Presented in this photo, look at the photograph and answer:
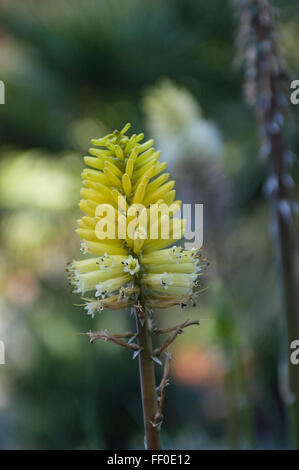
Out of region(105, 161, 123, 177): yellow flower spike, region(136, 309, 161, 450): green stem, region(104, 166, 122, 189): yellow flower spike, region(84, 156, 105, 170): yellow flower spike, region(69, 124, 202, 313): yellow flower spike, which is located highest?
region(84, 156, 105, 170): yellow flower spike

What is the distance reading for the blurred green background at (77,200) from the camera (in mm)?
2131

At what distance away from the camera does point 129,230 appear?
630mm

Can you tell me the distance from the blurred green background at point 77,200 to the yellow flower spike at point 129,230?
1260 millimetres

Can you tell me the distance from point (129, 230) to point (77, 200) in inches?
58.7

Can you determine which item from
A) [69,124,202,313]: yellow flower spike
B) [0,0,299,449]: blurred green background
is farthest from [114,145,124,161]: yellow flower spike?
[0,0,299,449]: blurred green background

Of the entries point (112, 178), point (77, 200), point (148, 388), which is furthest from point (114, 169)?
point (77, 200)

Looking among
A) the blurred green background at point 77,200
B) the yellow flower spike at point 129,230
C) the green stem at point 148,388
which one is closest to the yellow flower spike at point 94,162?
the yellow flower spike at point 129,230

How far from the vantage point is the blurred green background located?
2131 mm

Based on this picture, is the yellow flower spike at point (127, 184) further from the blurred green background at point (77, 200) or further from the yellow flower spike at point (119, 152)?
the blurred green background at point (77, 200)

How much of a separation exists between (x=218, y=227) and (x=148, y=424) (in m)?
0.86

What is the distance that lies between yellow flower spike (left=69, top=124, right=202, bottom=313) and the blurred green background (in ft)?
4.13

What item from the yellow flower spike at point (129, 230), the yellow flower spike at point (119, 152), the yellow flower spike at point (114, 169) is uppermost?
the yellow flower spike at point (119, 152)

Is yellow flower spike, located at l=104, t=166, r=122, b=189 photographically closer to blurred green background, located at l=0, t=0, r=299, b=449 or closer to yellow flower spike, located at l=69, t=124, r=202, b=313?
yellow flower spike, located at l=69, t=124, r=202, b=313
